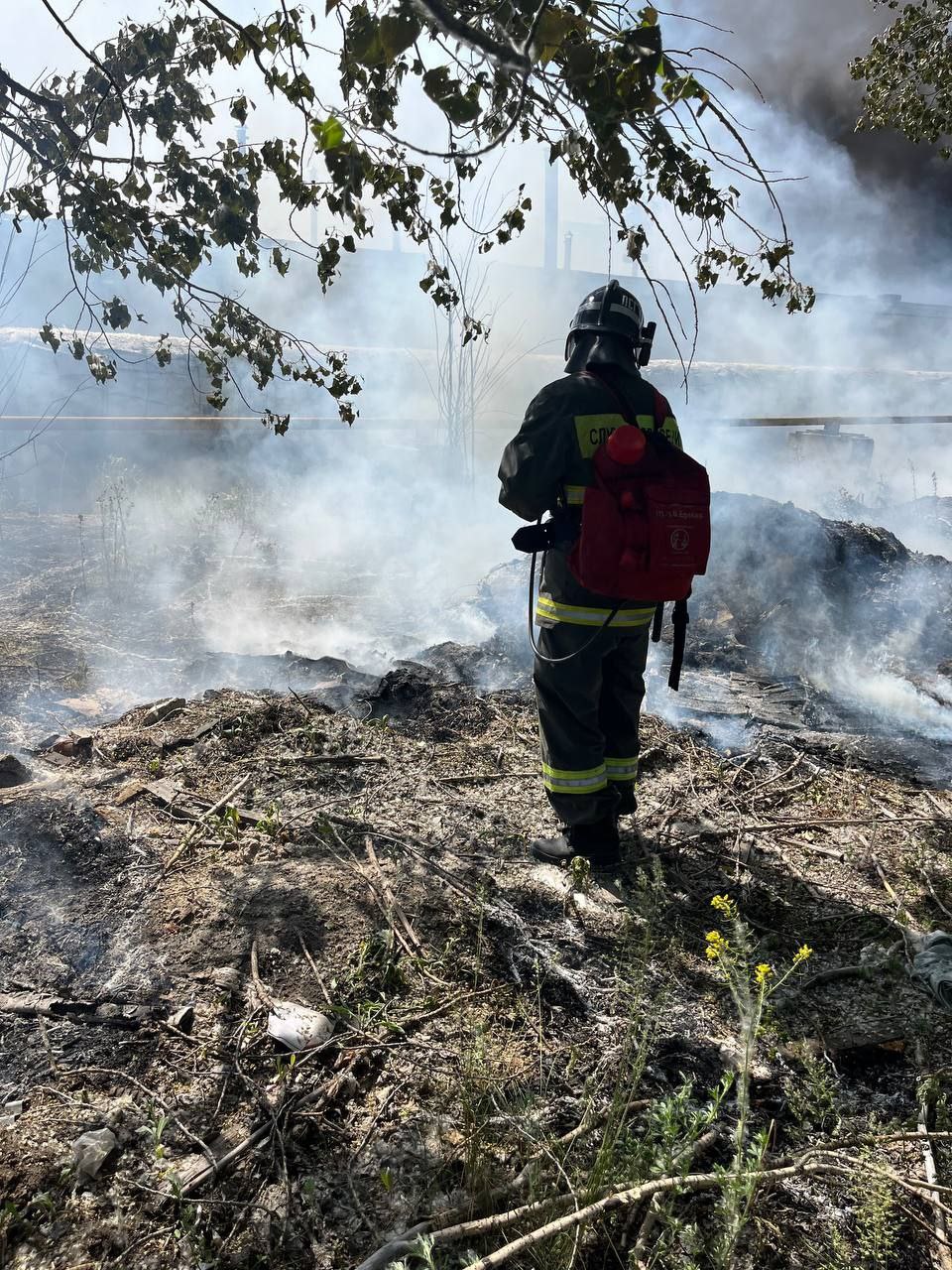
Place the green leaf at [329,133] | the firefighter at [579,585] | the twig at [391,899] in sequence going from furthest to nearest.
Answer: the firefighter at [579,585]
the twig at [391,899]
the green leaf at [329,133]

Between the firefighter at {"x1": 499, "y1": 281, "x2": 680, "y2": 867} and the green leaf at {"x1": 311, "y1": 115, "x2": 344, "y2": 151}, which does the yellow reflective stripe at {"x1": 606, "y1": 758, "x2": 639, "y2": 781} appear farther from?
the green leaf at {"x1": 311, "y1": 115, "x2": 344, "y2": 151}

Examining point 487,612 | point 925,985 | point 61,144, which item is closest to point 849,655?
point 487,612

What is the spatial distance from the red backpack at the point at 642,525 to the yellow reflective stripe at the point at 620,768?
2.40 ft

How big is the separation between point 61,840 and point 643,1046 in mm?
2230

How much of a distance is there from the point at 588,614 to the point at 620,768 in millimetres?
683

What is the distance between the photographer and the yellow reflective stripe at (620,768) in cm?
319

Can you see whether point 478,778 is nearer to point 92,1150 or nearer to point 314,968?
point 314,968

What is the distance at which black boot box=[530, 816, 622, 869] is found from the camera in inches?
119

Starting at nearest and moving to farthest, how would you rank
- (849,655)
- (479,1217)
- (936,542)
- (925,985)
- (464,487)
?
1. (479,1217)
2. (925,985)
3. (849,655)
4. (936,542)
5. (464,487)

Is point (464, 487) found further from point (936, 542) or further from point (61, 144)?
point (61, 144)

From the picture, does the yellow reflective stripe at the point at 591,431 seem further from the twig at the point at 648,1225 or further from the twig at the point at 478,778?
the twig at the point at 648,1225

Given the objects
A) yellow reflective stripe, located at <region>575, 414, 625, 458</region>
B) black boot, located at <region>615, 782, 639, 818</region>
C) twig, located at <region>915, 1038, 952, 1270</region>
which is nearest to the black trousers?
black boot, located at <region>615, 782, 639, 818</region>

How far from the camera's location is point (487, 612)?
6773 mm

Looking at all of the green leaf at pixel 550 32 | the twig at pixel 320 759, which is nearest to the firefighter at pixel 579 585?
the twig at pixel 320 759
